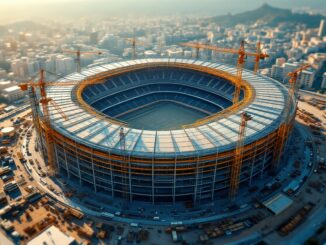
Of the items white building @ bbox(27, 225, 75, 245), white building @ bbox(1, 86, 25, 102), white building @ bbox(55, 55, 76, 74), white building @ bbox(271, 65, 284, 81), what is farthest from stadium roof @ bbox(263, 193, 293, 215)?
white building @ bbox(55, 55, 76, 74)

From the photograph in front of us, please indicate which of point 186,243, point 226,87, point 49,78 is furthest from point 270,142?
point 49,78

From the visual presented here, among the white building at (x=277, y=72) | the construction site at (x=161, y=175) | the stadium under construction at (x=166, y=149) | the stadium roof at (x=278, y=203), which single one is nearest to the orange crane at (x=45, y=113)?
the construction site at (x=161, y=175)

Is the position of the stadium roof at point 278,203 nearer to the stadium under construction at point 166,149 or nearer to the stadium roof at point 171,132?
the stadium under construction at point 166,149

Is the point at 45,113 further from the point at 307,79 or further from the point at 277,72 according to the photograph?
the point at 277,72

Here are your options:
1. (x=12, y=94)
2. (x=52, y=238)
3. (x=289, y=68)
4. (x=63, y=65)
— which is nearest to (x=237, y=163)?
(x=52, y=238)

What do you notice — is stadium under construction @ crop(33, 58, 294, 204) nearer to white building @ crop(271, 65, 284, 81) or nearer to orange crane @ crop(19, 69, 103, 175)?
orange crane @ crop(19, 69, 103, 175)
